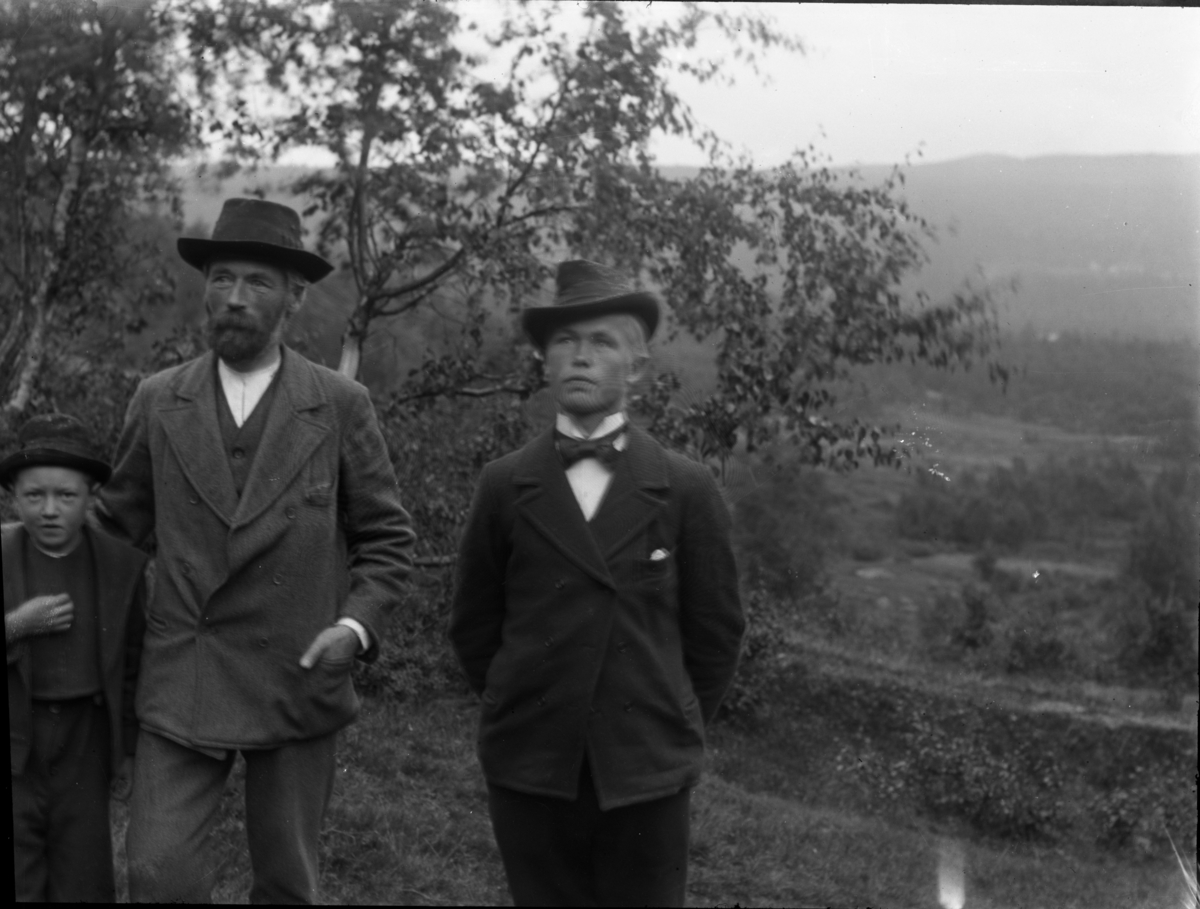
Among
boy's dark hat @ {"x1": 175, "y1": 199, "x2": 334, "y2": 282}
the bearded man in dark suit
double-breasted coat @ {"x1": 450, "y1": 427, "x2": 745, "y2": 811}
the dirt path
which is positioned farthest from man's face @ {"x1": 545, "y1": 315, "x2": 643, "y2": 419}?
the dirt path

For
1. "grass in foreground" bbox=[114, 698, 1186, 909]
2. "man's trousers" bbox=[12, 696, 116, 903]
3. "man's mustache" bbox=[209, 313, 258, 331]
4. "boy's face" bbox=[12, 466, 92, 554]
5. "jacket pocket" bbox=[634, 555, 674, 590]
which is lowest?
"grass in foreground" bbox=[114, 698, 1186, 909]

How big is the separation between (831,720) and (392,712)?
12.4ft

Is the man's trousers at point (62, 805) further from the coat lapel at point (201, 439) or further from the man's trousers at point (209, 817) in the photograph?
the coat lapel at point (201, 439)

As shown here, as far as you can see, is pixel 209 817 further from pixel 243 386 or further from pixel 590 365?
pixel 590 365

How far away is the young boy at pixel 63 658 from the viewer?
11.3ft

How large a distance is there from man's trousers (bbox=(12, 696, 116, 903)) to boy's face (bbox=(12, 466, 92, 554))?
0.45m

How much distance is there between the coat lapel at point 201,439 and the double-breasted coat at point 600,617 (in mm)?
645

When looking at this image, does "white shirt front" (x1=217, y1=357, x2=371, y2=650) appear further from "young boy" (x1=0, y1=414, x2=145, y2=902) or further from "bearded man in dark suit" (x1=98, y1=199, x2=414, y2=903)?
"young boy" (x1=0, y1=414, x2=145, y2=902)

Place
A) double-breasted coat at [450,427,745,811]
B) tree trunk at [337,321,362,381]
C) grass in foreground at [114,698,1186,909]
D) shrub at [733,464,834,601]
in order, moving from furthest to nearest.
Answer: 1. shrub at [733,464,834,601]
2. tree trunk at [337,321,362,381]
3. grass in foreground at [114,698,1186,909]
4. double-breasted coat at [450,427,745,811]

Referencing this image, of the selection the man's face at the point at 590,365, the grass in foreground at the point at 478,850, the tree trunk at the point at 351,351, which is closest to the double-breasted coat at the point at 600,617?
the man's face at the point at 590,365

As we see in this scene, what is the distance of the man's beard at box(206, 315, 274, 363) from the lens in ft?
11.1

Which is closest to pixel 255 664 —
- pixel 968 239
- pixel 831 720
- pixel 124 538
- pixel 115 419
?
pixel 124 538

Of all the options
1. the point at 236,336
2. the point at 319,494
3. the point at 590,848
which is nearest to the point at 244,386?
the point at 236,336

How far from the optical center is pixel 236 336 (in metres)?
3.39
